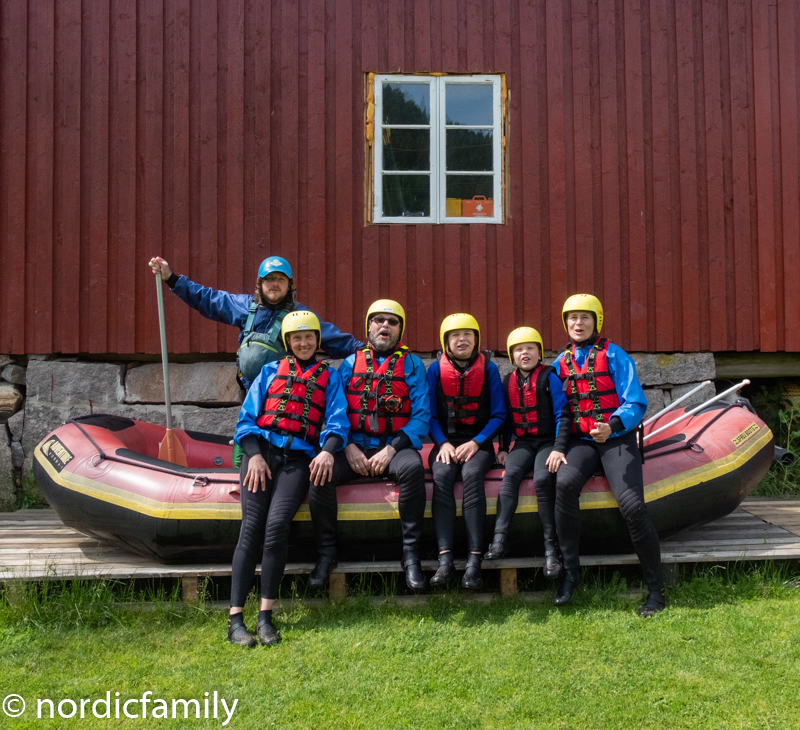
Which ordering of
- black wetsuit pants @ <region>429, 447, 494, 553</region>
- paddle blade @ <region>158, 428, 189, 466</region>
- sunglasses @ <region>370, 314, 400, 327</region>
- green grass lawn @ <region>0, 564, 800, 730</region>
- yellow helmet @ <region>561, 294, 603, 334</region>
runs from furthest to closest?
paddle blade @ <region>158, 428, 189, 466</region> → sunglasses @ <region>370, 314, 400, 327</region> → yellow helmet @ <region>561, 294, 603, 334</region> → black wetsuit pants @ <region>429, 447, 494, 553</region> → green grass lawn @ <region>0, 564, 800, 730</region>

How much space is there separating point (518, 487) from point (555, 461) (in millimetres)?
267

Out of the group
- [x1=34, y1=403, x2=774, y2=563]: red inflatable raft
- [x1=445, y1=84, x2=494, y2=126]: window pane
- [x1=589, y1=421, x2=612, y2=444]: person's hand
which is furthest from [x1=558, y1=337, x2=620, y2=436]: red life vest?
[x1=445, y1=84, x2=494, y2=126]: window pane

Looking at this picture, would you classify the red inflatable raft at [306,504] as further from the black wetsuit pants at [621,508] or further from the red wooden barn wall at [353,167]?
the red wooden barn wall at [353,167]

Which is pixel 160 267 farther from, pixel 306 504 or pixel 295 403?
pixel 306 504

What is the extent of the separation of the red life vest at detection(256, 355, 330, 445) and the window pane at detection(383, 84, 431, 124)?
3186 mm

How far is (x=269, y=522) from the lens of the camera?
138 inches

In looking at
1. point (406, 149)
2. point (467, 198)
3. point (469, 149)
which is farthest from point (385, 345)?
point (469, 149)

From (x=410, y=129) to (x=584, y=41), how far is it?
1797 mm

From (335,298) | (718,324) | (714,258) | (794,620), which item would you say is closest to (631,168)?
(714,258)

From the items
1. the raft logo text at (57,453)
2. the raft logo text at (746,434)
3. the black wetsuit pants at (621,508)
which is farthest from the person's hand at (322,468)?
the raft logo text at (746,434)

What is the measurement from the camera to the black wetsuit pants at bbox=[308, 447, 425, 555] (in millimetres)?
3664

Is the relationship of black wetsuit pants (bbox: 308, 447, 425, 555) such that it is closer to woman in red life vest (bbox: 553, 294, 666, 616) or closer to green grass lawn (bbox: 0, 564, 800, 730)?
green grass lawn (bbox: 0, 564, 800, 730)

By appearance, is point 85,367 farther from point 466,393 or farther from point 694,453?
point 694,453

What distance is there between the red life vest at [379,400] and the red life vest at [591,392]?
39.8 inches
